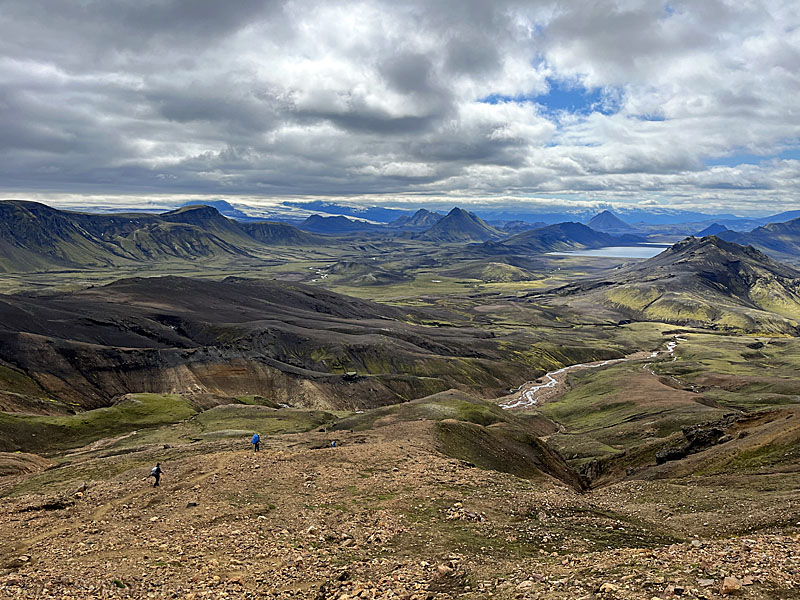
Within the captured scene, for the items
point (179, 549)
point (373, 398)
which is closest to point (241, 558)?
point (179, 549)

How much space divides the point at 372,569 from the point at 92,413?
9670cm

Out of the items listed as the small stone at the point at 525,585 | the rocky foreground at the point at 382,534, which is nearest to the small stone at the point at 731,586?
the rocky foreground at the point at 382,534

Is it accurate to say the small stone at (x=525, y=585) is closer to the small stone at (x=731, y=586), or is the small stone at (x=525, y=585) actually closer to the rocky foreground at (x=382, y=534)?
the rocky foreground at (x=382, y=534)

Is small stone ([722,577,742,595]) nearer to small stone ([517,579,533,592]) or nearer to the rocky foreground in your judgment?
the rocky foreground

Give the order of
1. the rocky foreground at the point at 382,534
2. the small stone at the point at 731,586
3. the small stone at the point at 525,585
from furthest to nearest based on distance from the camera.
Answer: the rocky foreground at the point at 382,534, the small stone at the point at 525,585, the small stone at the point at 731,586

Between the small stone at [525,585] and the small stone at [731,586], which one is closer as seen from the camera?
the small stone at [731,586]

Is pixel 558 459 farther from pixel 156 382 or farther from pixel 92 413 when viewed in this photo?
pixel 156 382

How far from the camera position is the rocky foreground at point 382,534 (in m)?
21.3

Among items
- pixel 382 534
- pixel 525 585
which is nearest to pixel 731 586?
pixel 525 585

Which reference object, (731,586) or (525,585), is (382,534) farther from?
(731,586)

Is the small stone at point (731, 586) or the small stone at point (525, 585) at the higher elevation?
the small stone at point (731, 586)

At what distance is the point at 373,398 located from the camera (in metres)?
161

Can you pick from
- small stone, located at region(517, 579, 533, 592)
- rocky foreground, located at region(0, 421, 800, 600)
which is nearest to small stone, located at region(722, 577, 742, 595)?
rocky foreground, located at region(0, 421, 800, 600)

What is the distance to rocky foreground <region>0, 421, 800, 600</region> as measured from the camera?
21281 millimetres
